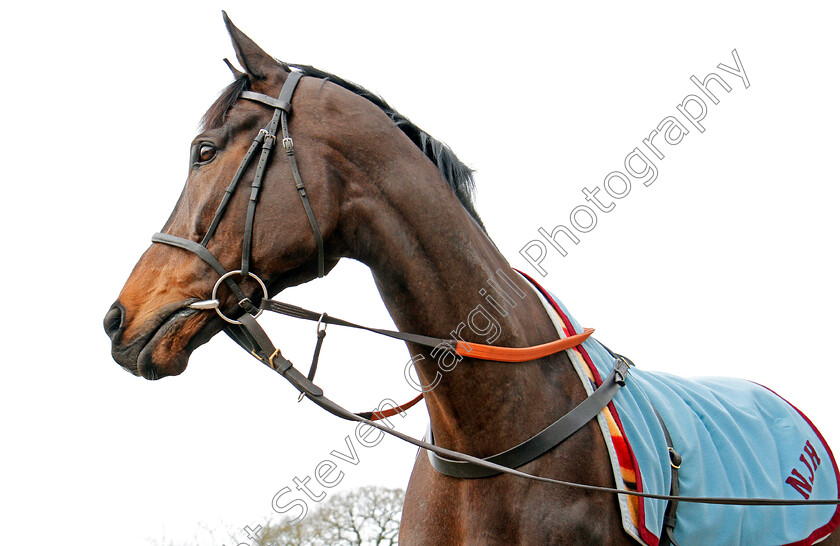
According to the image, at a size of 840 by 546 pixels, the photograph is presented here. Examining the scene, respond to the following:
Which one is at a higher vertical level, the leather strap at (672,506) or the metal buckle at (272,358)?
the metal buckle at (272,358)

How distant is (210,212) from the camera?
2.63 meters

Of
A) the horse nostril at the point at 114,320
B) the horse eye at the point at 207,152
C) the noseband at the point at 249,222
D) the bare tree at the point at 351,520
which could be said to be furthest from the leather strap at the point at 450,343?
the bare tree at the point at 351,520

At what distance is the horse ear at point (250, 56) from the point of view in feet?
9.16

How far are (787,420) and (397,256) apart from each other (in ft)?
9.67

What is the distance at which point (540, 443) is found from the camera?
104 inches

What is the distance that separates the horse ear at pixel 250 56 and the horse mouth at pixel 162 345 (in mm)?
1086

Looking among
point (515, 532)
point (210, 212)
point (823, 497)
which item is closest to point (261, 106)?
point (210, 212)

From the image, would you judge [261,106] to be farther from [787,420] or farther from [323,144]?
[787,420]

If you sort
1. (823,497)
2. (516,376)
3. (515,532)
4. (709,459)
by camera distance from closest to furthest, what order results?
(515,532)
(516,376)
(709,459)
(823,497)

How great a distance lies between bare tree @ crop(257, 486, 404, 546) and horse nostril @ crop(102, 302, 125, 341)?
1819cm

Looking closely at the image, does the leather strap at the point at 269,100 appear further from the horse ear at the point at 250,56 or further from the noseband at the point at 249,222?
the horse ear at the point at 250,56

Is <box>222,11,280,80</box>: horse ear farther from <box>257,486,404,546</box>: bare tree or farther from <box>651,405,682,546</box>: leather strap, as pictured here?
<box>257,486,404,546</box>: bare tree

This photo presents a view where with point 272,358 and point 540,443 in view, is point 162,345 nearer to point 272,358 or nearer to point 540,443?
point 272,358

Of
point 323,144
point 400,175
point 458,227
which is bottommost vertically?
point 458,227
